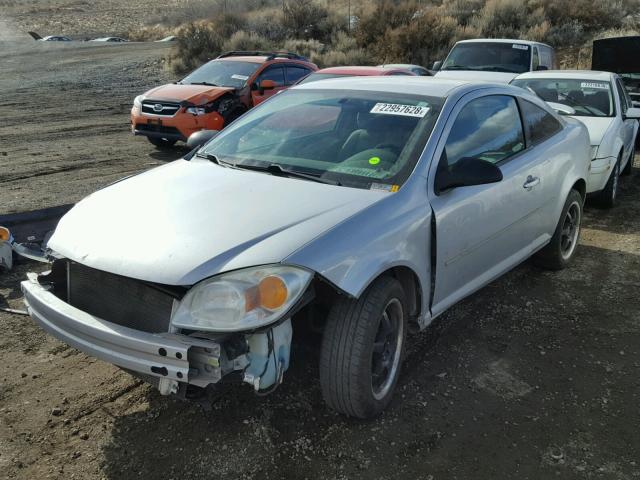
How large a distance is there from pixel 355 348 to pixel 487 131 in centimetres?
201

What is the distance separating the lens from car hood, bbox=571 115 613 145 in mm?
7188

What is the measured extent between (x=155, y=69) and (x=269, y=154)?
20.4m

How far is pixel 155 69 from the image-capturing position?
22.5 m

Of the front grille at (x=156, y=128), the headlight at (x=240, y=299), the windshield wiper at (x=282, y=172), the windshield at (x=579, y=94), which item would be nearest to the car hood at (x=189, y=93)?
the front grille at (x=156, y=128)

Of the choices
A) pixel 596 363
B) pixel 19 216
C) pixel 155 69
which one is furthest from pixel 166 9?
pixel 596 363

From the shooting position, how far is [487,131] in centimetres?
412

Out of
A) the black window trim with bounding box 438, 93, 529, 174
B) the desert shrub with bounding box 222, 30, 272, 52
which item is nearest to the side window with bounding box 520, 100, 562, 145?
the black window trim with bounding box 438, 93, 529, 174

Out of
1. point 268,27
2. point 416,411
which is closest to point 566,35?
point 268,27

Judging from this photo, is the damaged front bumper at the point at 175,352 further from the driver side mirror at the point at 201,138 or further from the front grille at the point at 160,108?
the front grille at the point at 160,108

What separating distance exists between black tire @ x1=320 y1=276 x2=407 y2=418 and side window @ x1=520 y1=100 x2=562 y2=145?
7.02ft

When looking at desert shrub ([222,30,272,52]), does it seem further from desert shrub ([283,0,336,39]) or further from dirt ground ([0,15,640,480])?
dirt ground ([0,15,640,480])

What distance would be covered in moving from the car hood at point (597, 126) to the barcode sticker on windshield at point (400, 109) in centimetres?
415

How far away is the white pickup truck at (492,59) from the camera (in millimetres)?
11828

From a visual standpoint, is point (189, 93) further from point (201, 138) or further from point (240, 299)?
point (240, 299)
